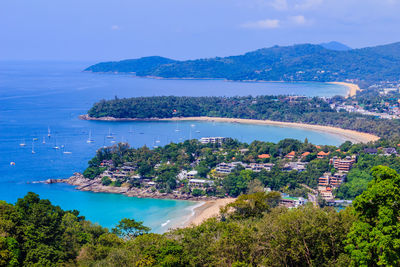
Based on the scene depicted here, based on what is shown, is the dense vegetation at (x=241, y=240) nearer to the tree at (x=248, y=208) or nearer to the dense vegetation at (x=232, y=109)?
the tree at (x=248, y=208)

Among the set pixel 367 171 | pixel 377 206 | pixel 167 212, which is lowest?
pixel 167 212

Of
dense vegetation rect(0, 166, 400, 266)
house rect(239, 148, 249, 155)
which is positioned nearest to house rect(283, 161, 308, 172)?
house rect(239, 148, 249, 155)

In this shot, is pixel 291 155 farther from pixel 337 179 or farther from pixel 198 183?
pixel 198 183

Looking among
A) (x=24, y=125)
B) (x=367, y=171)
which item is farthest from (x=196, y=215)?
(x=24, y=125)

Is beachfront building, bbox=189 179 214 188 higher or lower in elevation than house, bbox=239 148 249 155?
lower

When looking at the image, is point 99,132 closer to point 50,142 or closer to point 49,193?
point 50,142

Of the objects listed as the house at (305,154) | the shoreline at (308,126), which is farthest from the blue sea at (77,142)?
the house at (305,154)

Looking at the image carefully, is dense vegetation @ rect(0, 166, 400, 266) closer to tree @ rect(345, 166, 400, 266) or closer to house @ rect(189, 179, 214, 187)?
tree @ rect(345, 166, 400, 266)
